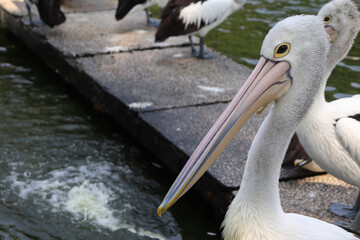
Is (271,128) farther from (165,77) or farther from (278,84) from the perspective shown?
(165,77)

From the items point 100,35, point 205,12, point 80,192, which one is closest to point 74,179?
point 80,192

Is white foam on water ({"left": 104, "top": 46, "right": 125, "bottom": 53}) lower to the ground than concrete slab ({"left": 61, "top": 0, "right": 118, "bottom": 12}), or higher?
higher

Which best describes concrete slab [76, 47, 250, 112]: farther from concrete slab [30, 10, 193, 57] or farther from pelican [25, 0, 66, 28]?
pelican [25, 0, 66, 28]

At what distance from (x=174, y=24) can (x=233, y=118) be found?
11.7 ft

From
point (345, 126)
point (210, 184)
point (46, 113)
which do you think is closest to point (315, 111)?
point (345, 126)

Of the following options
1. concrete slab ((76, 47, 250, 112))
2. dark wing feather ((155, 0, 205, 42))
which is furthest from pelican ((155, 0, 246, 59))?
concrete slab ((76, 47, 250, 112))

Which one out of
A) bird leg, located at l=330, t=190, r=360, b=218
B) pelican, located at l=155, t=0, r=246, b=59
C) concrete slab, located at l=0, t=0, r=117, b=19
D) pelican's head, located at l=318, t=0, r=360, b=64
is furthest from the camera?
concrete slab, located at l=0, t=0, r=117, b=19

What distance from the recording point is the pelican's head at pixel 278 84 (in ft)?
6.64

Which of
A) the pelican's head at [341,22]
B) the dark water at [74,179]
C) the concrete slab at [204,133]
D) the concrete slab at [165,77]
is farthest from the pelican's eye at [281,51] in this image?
the concrete slab at [165,77]

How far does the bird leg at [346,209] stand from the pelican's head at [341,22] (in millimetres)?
878

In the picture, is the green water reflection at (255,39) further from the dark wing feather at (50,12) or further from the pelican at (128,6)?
the dark wing feather at (50,12)

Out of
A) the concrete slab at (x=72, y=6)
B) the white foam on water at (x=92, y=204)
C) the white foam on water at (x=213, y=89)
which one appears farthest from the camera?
the concrete slab at (x=72, y=6)

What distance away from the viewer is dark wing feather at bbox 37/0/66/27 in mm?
6098

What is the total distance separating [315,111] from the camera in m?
2.94
